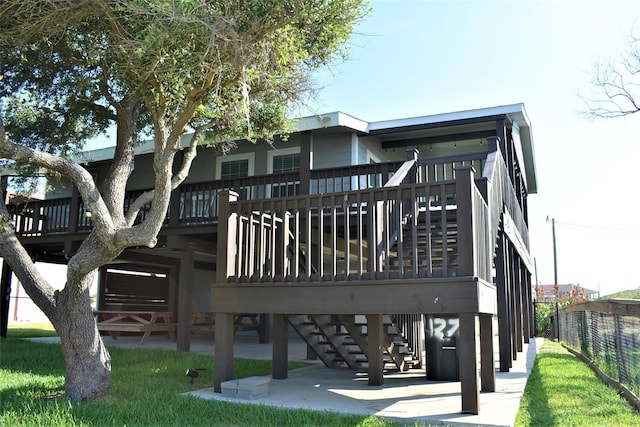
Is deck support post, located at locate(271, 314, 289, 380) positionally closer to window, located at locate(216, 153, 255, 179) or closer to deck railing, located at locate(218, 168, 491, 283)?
deck railing, located at locate(218, 168, 491, 283)

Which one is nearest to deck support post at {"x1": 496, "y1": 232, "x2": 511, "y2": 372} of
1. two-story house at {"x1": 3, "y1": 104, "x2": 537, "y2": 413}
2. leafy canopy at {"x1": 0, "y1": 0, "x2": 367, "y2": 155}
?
two-story house at {"x1": 3, "y1": 104, "x2": 537, "y2": 413}

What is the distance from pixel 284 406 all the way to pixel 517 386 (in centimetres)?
309

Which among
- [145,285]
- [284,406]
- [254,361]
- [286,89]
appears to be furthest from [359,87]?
[145,285]

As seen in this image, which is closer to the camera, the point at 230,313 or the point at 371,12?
the point at 230,313

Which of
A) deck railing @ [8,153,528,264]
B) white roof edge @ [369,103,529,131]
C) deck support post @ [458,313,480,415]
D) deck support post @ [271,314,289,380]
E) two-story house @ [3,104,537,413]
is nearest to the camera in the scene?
deck support post @ [458,313,480,415]

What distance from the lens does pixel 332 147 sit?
1355 cm

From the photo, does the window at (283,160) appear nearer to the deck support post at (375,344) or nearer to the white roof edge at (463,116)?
the white roof edge at (463,116)

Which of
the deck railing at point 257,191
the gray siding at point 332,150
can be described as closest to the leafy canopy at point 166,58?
the deck railing at point 257,191

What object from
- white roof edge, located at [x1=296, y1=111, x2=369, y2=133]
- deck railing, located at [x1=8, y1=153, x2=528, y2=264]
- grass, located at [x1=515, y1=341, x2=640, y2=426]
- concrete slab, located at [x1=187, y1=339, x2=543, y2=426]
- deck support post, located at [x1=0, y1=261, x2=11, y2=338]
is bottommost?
grass, located at [x1=515, y1=341, x2=640, y2=426]

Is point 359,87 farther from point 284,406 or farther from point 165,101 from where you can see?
point 284,406

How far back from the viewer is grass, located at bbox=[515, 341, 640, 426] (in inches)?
224

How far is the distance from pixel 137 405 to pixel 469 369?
3.44 metres

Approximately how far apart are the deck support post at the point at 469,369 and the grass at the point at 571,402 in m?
0.44

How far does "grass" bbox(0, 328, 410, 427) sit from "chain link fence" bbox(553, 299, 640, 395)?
9.98 feet
